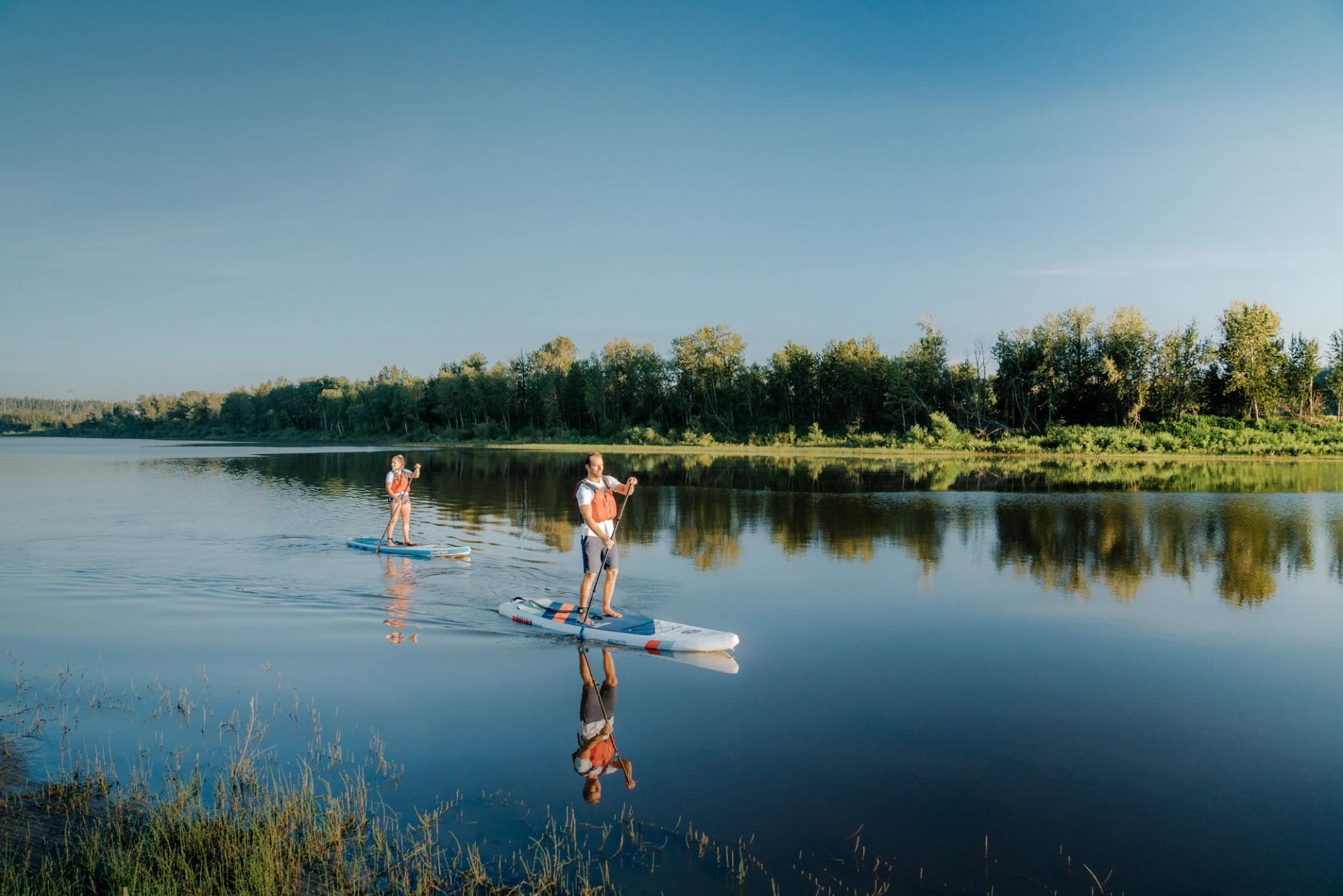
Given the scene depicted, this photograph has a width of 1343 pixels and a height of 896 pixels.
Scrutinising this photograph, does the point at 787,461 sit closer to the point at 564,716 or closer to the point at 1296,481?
the point at 1296,481

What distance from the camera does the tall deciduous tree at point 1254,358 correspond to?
65.8 m

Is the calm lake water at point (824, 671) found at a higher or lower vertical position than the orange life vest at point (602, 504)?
lower

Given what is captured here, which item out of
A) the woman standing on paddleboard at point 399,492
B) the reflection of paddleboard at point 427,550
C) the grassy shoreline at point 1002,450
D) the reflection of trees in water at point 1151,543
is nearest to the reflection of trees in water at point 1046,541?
the reflection of trees in water at point 1151,543

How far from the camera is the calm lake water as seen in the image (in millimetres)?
6336

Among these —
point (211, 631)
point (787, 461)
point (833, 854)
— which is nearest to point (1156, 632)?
point (833, 854)

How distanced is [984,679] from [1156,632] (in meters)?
3.98

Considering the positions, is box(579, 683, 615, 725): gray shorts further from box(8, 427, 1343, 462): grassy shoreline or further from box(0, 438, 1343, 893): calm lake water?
box(8, 427, 1343, 462): grassy shoreline

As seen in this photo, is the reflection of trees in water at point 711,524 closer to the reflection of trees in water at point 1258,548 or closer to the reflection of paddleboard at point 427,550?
the reflection of paddleboard at point 427,550

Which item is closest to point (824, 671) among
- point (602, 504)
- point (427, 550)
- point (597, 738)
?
point (597, 738)

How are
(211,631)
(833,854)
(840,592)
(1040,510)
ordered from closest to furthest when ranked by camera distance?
(833,854) < (211,631) < (840,592) < (1040,510)

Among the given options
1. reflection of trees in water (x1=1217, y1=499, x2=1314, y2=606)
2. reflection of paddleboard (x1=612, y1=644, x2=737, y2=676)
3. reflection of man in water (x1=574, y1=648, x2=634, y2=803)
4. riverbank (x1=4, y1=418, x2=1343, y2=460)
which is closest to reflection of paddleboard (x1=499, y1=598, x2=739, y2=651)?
reflection of paddleboard (x1=612, y1=644, x2=737, y2=676)

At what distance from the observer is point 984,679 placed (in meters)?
9.60

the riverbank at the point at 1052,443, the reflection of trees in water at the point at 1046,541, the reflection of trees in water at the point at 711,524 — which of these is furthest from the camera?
the riverbank at the point at 1052,443

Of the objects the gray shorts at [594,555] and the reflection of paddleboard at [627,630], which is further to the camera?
the gray shorts at [594,555]
